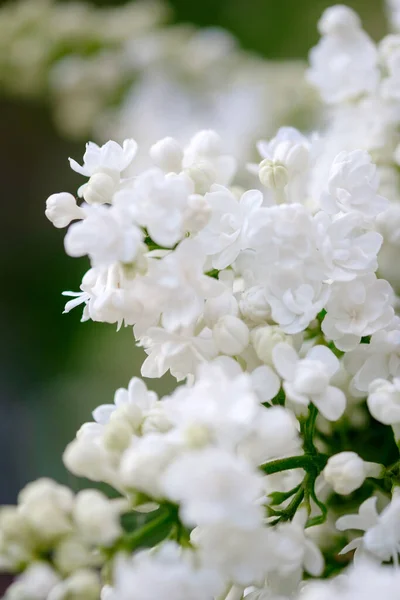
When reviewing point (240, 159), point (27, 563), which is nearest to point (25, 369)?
point (240, 159)

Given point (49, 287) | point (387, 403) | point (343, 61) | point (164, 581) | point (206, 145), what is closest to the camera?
point (164, 581)

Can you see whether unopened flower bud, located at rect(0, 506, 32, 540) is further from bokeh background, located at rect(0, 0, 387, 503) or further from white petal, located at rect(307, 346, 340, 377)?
bokeh background, located at rect(0, 0, 387, 503)

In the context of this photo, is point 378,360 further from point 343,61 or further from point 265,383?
point 343,61

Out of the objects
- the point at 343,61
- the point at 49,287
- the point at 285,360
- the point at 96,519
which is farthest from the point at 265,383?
the point at 49,287

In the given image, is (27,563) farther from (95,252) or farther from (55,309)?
(55,309)

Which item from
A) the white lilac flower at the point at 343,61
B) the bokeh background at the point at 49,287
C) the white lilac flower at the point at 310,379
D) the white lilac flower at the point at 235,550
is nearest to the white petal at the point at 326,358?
the white lilac flower at the point at 310,379

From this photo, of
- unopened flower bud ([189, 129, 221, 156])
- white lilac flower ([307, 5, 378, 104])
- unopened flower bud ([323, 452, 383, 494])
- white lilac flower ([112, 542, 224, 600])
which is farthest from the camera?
white lilac flower ([307, 5, 378, 104])

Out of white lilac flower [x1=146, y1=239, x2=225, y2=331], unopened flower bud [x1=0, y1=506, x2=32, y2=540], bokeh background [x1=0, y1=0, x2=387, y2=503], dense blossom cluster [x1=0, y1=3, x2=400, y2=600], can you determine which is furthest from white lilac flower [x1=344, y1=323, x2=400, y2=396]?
bokeh background [x1=0, y1=0, x2=387, y2=503]

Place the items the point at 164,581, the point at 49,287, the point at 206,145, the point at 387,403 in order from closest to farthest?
the point at 164,581 → the point at 387,403 → the point at 206,145 → the point at 49,287
